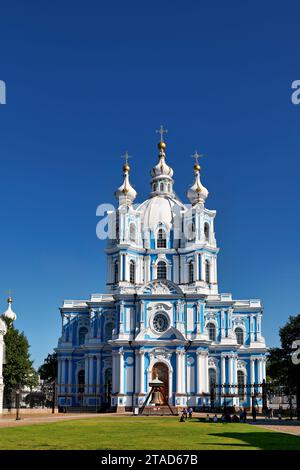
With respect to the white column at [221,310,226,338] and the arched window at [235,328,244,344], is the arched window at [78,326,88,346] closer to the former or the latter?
the white column at [221,310,226,338]

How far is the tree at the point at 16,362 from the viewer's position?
232ft

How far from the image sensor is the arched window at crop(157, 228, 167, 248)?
78.8m

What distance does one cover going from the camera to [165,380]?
67375 millimetres

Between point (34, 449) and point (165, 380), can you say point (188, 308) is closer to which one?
point (165, 380)

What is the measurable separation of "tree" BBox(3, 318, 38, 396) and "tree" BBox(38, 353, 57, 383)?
1714 cm

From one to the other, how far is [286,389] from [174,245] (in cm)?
2368

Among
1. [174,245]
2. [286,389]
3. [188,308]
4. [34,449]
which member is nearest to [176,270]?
[174,245]

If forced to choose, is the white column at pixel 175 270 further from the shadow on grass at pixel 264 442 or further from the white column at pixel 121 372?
the shadow on grass at pixel 264 442

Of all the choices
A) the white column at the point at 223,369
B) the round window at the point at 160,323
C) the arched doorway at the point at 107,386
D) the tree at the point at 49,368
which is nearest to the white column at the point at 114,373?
the arched doorway at the point at 107,386

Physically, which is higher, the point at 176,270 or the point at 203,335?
the point at 176,270

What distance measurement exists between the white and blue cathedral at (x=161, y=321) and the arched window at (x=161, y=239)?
129 millimetres

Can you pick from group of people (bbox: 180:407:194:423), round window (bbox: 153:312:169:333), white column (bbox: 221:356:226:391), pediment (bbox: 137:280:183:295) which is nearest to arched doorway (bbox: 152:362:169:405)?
round window (bbox: 153:312:169:333)

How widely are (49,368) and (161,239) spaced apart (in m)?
26.6

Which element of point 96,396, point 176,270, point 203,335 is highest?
point 176,270
